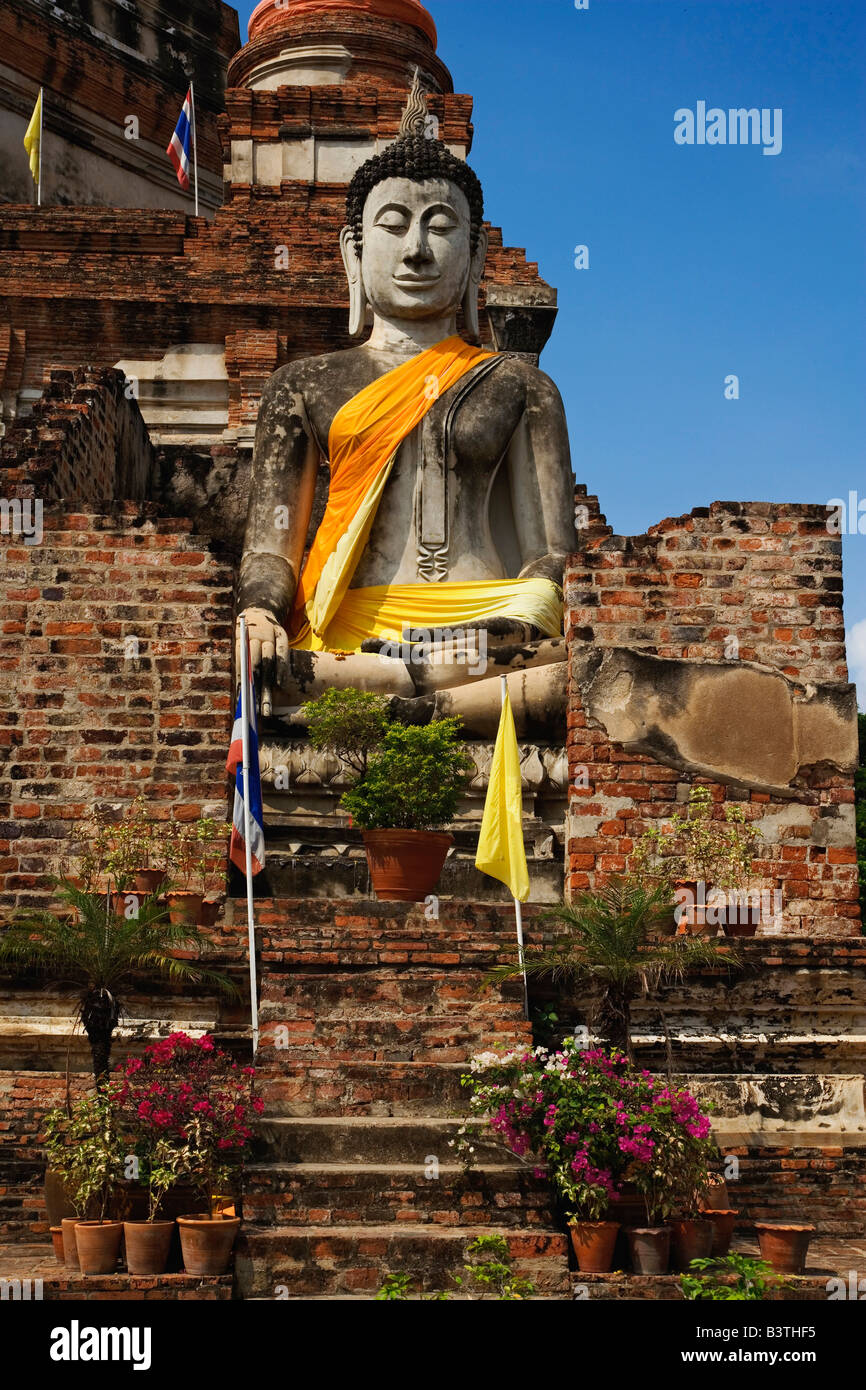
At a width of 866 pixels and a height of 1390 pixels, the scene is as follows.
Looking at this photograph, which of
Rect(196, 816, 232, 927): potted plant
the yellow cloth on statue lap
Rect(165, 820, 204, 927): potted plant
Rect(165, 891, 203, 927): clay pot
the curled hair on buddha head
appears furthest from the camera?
the curled hair on buddha head

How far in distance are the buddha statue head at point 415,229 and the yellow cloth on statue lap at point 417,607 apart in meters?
2.14

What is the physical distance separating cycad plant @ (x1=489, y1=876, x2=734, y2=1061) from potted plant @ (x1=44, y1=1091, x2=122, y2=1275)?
1.75 m

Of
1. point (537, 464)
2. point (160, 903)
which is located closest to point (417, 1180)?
point (160, 903)

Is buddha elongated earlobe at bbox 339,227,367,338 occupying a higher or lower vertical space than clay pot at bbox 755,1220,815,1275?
higher

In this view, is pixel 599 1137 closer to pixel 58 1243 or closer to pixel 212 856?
pixel 58 1243

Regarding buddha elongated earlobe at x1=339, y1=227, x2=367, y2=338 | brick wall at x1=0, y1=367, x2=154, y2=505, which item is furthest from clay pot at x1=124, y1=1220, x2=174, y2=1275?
buddha elongated earlobe at x1=339, y1=227, x2=367, y2=338

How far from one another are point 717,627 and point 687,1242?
360 cm

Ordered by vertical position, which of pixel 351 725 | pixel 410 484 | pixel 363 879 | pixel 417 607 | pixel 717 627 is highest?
pixel 410 484

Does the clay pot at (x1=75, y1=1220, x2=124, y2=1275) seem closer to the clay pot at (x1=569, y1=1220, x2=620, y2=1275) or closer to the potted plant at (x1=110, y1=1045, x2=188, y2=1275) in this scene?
the potted plant at (x1=110, y1=1045, x2=188, y2=1275)

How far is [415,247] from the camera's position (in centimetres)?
1243

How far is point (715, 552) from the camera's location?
9734 mm

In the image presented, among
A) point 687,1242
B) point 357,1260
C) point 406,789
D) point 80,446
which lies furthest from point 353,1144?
point 80,446

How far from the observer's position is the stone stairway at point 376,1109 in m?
6.69

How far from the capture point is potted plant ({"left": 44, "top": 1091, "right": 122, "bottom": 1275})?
21.8ft
